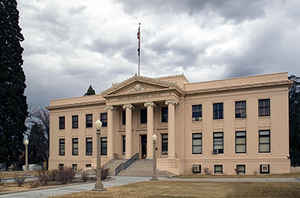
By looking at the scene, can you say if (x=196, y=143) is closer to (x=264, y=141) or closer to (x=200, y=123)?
(x=200, y=123)

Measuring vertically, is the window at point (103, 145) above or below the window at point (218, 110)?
below

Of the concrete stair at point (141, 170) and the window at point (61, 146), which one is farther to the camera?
the window at point (61, 146)

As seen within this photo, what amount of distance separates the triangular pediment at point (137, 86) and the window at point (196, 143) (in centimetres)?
666

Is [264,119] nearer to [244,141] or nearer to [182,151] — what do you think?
[244,141]

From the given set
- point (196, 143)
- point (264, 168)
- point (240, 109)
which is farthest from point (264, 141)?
point (196, 143)

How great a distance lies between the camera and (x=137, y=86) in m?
38.2

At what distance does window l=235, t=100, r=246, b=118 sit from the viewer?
1379 inches

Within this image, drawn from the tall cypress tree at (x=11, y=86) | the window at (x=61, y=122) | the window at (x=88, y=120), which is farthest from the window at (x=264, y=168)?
the tall cypress tree at (x=11, y=86)

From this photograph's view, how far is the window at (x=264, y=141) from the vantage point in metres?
33.5

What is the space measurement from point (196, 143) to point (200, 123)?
2.37 m

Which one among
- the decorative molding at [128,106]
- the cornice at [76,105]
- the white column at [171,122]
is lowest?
the white column at [171,122]

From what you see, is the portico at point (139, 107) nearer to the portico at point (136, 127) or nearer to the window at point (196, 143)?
the portico at point (136, 127)

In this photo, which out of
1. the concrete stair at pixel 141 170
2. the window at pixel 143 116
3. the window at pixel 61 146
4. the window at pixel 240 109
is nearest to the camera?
the concrete stair at pixel 141 170

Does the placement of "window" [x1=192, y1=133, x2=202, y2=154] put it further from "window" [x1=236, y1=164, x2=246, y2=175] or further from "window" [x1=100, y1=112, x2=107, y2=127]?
"window" [x1=100, y1=112, x2=107, y2=127]
